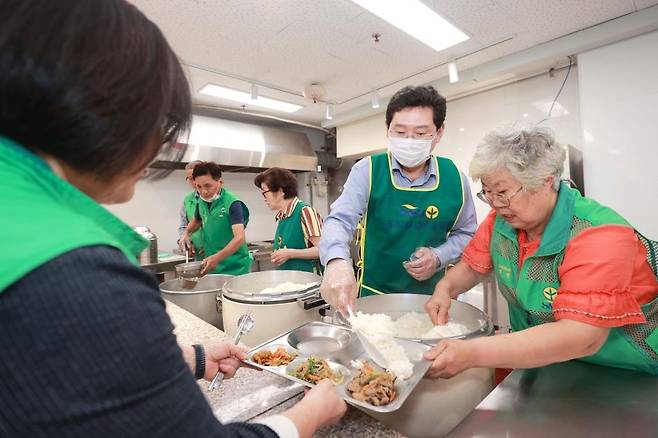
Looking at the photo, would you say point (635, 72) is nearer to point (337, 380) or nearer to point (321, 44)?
point (321, 44)

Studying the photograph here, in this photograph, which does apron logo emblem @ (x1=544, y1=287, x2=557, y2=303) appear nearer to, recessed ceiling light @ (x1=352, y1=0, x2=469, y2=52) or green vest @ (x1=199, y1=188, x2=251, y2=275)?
recessed ceiling light @ (x1=352, y1=0, x2=469, y2=52)

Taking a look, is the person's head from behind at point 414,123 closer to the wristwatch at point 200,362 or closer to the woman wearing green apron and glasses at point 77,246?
the wristwatch at point 200,362

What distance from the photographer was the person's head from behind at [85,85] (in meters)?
0.36

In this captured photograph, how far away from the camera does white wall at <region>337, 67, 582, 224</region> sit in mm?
3682

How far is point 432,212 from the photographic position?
1.75 m

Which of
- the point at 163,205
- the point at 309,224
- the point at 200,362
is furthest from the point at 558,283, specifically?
→ the point at 163,205

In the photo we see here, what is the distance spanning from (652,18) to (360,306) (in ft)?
11.0

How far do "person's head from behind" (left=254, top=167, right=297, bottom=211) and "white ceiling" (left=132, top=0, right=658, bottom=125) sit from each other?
Answer: 40.7 inches

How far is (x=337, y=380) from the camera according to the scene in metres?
0.86

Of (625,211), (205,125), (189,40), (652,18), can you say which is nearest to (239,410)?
(189,40)

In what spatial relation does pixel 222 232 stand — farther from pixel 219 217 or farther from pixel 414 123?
pixel 414 123

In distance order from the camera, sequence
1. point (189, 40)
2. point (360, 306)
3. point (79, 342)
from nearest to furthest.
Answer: point (79, 342), point (360, 306), point (189, 40)

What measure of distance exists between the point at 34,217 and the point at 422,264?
1456 mm

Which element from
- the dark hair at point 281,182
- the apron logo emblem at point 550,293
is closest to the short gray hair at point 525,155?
the apron logo emblem at point 550,293
